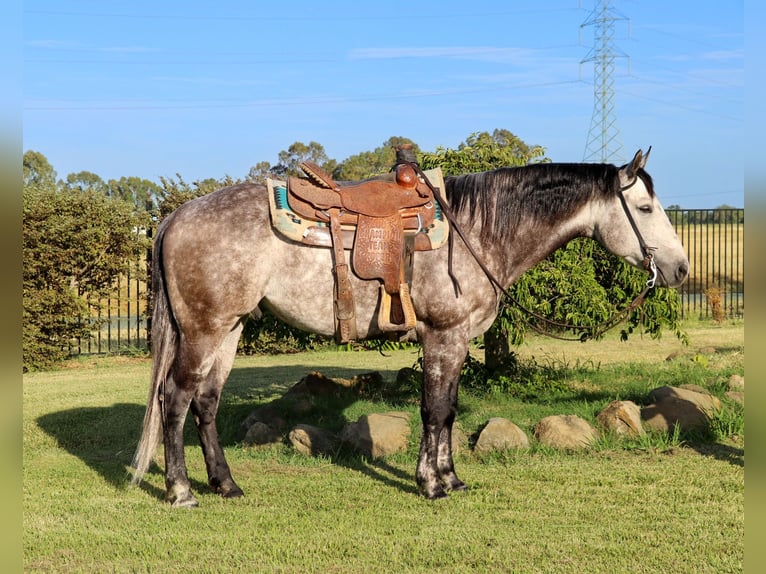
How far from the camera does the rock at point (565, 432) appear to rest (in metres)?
6.40

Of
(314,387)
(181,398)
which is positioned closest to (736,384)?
(314,387)

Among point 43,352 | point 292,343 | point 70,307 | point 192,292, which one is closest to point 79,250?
point 70,307

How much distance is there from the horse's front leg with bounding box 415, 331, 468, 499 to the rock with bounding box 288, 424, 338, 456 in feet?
4.57

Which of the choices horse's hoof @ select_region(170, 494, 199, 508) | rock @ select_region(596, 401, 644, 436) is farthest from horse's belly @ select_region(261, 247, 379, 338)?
rock @ select_region(596, 401, 644, 436)

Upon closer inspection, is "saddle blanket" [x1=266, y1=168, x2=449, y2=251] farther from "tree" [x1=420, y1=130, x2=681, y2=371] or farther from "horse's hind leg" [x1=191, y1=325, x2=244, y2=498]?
"tree" [x1=420, y1=130, x2=681, y2=371]

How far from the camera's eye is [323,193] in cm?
523

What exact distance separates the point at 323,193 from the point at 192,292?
111 cm

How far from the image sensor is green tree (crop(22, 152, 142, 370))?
37.3 ft

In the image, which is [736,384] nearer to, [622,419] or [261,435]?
[622,419]

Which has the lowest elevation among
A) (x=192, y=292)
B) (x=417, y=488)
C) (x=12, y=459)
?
(x=417, y=488)

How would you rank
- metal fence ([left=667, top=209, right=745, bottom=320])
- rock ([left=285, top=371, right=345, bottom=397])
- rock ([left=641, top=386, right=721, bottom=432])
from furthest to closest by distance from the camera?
metal fence ([left=667, top=209, right=745, bottom=320]) → rock ([left=285, top=371, right=345, bottom=397]) → rock ([left=641, top=386, right=721, bottom=432])

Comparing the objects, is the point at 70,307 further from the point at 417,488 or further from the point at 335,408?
the point at 417,488

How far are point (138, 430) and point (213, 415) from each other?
94.1 inches

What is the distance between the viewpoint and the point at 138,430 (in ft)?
24.7
